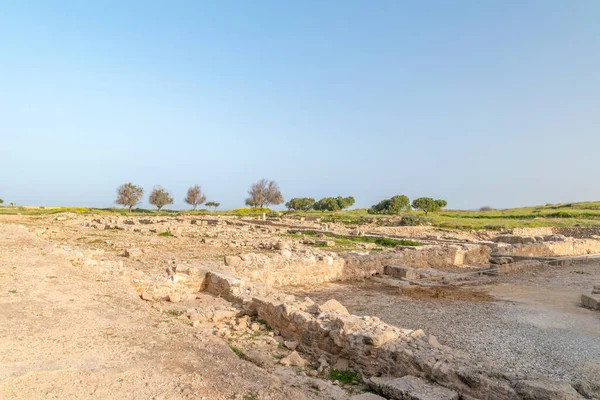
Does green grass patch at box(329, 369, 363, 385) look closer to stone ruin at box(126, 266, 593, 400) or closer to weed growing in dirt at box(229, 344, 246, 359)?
stone ruin at box(126, 266, 593, 400)

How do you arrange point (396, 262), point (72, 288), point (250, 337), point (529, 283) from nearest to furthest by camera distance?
point (250, 337) < point (72, 288) < point (529, 283) < point (396, 262)

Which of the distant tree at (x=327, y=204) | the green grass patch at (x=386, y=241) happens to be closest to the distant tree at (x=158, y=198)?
the distant tree at (x=327, y=204)

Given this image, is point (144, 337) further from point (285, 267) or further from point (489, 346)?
point (285, 267)

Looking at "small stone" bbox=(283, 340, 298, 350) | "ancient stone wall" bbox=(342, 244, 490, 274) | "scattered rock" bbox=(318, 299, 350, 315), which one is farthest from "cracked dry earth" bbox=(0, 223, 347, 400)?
"ancient stone wall" bbox=(342, 244, 490, 274)

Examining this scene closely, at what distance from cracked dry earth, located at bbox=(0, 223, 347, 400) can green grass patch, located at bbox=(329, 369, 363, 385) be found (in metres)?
0.49

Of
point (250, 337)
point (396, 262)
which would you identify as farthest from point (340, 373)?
point (396, 262)

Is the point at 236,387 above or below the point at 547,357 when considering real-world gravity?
above

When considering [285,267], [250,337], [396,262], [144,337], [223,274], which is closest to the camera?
[144,337]

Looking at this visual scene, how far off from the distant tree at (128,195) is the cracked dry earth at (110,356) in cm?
5724

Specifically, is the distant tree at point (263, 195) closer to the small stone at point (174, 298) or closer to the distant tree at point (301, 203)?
the distant tree at point (301, 203)

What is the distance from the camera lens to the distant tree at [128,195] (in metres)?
60.3

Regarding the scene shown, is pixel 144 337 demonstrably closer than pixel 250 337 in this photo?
Yes

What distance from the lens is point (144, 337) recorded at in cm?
496

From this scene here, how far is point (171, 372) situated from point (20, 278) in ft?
17.5
